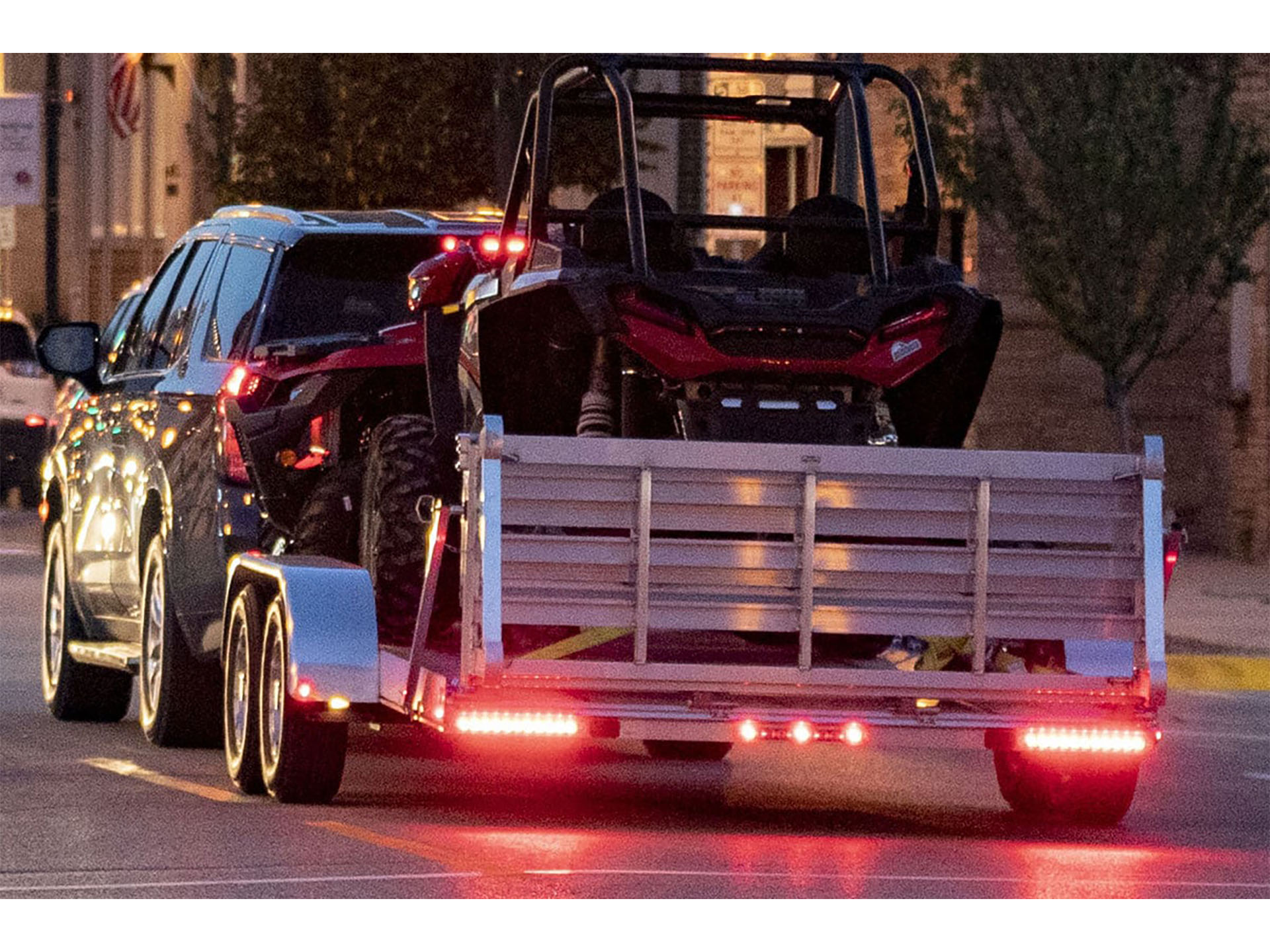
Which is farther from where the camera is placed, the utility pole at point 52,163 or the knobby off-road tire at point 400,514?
the utility pole at point 52,163

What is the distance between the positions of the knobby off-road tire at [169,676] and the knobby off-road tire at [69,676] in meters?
1.15

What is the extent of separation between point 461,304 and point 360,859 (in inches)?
108

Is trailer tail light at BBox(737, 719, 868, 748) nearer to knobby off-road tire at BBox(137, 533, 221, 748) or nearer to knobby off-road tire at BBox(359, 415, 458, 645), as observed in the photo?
knobby off-road tire at BBox(359, 415, 458, 645)

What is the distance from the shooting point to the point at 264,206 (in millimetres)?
13266

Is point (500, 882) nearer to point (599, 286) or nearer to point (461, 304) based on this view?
point (599, 286)

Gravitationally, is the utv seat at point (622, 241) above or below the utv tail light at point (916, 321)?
above

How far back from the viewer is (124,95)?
43.5m

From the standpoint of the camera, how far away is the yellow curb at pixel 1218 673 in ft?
59.7

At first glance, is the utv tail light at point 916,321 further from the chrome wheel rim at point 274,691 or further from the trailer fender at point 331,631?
the chrome wheel rim at point 274,691

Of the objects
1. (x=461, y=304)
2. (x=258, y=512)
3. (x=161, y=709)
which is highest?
(x=461, y=304)

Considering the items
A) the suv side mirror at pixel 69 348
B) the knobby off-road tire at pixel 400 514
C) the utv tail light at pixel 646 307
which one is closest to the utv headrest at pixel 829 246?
the utv tail light at pixel 646 307

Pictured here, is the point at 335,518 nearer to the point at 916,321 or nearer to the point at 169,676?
the point at 169,676

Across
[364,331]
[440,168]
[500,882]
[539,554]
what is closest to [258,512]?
[364,331]

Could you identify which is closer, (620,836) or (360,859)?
(360,859)
